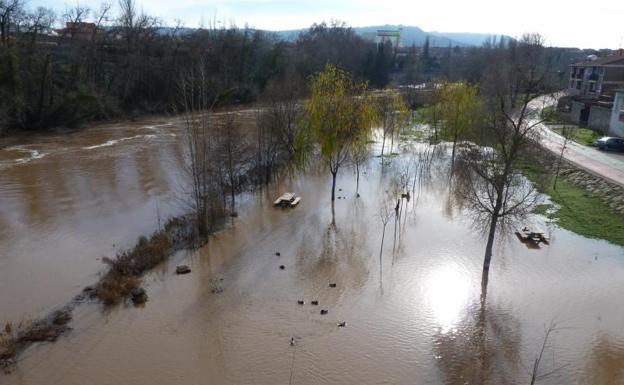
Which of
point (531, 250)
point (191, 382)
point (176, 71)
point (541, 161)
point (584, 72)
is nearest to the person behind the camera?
point (191, 382)

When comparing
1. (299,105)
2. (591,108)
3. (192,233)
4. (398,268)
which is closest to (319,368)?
(398,268)

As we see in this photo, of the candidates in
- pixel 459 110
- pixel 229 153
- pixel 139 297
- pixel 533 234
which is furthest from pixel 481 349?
pixel 459 110

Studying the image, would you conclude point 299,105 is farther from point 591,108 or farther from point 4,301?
point 591,108

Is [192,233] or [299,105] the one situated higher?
[299,105]

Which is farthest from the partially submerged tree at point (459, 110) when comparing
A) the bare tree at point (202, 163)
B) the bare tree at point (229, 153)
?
the bare tree at point (202, 163)

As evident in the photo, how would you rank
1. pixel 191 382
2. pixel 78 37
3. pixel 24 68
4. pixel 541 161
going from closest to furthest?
1. pixel 191 382
2. pixel 541 161
3. pixel 24 68
4. pixel 78 37

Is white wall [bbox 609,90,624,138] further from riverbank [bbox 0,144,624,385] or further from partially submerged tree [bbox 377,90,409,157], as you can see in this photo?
riverbank [bbox 0,144,624,385]

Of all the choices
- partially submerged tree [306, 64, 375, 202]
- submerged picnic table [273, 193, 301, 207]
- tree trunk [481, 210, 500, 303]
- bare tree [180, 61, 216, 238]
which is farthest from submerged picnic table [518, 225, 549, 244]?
bare tree [180, 61, 216, 238]
